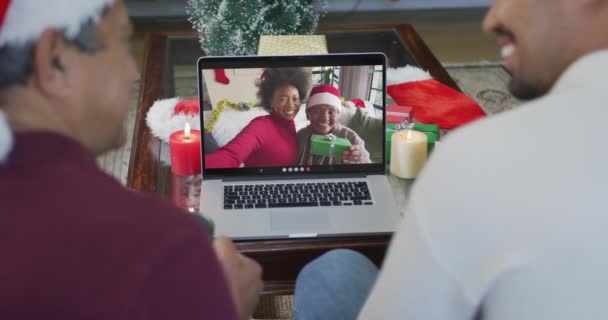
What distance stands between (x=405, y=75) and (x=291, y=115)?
564mm

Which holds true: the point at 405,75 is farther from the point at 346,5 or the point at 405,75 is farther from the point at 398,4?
the point at 398,4

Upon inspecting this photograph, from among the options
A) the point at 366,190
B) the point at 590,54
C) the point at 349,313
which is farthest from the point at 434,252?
the point at 366,190

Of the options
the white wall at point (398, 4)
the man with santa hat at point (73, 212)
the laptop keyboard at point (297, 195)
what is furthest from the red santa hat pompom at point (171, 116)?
the white wall at point (398, 4)

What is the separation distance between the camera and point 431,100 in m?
1.83

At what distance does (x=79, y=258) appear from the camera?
0.62m

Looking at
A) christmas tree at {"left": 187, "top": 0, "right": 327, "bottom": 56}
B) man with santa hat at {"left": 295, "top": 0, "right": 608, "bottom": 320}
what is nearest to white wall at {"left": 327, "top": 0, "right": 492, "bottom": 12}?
christmas tree at {"left": 187, "top": 0, "right": 327, "bottom": 56}

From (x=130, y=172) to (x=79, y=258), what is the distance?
3.07 ft

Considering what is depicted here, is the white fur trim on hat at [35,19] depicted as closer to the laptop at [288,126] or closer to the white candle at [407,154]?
the laptop at [288,126]

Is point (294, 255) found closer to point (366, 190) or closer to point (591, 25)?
point (366, 190)

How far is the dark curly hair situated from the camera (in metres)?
1.50

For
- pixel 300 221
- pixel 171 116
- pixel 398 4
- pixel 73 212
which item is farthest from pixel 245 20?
pixel 398 4

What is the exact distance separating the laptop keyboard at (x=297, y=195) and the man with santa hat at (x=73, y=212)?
2.10ft

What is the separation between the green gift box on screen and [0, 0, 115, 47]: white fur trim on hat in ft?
2.62

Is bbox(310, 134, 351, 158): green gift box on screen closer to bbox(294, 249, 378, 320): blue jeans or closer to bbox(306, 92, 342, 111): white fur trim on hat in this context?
bbox(306, 92, 342, 111): white fur trim on hat
